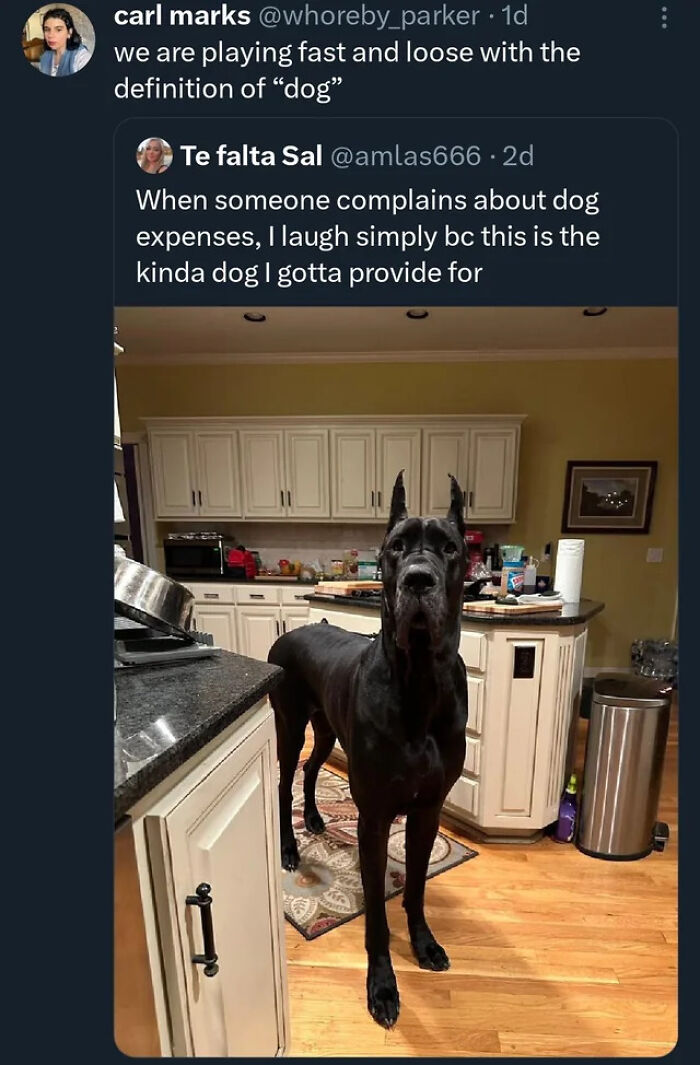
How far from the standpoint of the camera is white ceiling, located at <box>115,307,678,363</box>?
3180mm

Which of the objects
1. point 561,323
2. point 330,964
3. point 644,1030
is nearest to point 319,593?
point 330,964

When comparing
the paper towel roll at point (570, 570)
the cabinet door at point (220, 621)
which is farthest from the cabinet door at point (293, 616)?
the paper towel roll at point (570, 570)

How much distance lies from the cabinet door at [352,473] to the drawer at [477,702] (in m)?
2.17

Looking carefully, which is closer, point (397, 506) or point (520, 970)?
point (397, 506)

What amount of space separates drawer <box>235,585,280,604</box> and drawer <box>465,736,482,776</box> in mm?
2113

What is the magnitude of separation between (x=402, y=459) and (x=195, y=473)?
5.66 ft

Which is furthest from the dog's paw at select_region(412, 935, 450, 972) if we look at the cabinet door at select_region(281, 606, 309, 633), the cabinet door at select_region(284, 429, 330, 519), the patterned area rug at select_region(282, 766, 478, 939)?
the cabinet door at select_region(284, 429, 330, 519)

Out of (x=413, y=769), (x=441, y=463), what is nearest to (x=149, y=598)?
(x=413, y=769)

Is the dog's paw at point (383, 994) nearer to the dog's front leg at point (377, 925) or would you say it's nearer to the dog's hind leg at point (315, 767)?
the dog's front leg at point (377, 925)

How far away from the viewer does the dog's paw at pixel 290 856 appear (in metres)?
1.84

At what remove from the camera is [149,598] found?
2.81 feet
